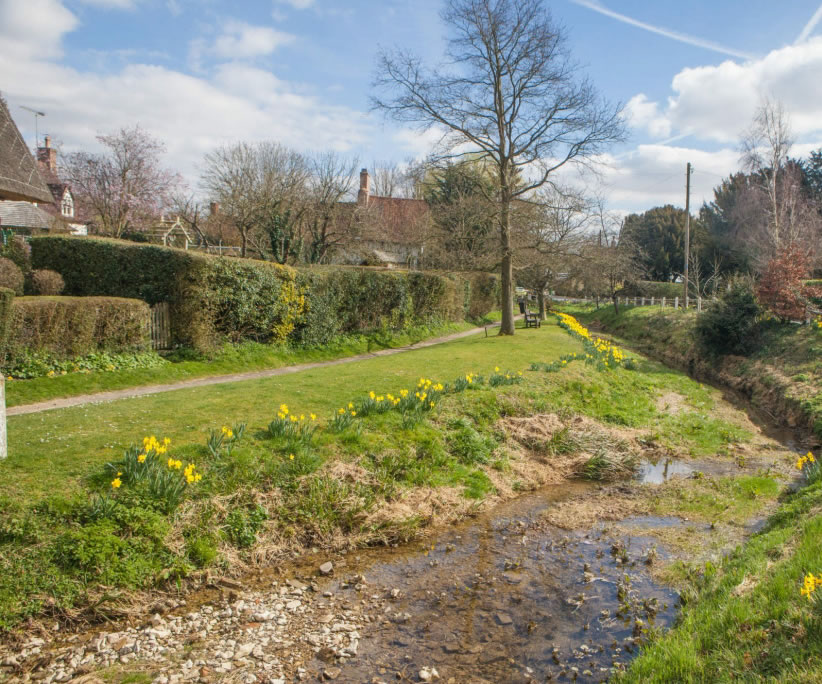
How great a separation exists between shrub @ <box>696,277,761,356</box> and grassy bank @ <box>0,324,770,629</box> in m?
9.26

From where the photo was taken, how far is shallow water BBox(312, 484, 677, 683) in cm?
458

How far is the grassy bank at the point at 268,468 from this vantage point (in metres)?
5.18

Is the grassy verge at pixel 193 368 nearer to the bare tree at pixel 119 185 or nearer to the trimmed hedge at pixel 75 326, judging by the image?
the trimmed hedge at pixel 75 326

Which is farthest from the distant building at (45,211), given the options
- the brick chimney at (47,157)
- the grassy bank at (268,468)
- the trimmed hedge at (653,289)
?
the trimmed hedge at (653,289)

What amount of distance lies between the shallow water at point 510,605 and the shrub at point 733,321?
1656cm

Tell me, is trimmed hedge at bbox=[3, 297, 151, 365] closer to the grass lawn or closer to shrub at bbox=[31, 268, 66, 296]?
shrub at bbox=[31, 268, 66, 296]

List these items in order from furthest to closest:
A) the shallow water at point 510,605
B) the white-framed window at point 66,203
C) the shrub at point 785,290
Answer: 1. the white-framed window at point 66,203
2. the shrub at point 785,290
3. the shallow water at point 510,605

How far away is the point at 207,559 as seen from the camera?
571cm

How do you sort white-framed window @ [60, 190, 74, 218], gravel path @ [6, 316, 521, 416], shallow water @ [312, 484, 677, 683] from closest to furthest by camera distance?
1. shallow water @ [312, 484, 677, 683]
2. gravel path @ [6, 316, 521, 416]
3. white-framed window @ [60, 190, 74, 218]

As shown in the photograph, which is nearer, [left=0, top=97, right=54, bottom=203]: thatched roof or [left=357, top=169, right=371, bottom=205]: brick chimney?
[left=0, top=97, right=54, bottom=203]: thatched roof

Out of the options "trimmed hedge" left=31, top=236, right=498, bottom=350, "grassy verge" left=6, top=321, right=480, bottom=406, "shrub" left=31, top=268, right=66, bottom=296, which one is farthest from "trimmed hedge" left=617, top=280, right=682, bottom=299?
"shrub" left=31, top=268, right=66, bottom=296

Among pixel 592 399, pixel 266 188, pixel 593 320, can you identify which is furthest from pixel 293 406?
pixel 593 320

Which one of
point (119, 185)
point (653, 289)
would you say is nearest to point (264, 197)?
point (119, 185)

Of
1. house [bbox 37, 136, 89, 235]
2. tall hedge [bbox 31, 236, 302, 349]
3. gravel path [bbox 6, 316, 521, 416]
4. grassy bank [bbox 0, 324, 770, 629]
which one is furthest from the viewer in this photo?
house [bbox 37, 136, 89, 235]
